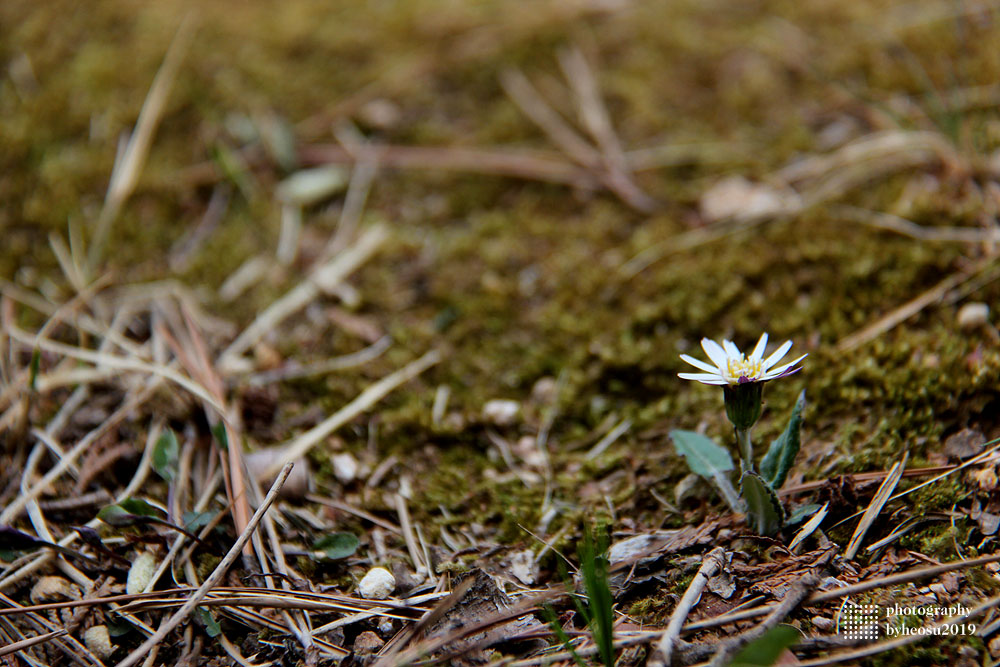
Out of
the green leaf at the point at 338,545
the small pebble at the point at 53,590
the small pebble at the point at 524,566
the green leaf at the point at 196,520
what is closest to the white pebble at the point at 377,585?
the green leaf at the point at 338,545

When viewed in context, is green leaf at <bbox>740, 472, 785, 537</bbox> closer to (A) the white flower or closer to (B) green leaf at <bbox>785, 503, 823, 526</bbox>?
(B) green leaf at <bbox>785, 503, 823, 526</bbox>

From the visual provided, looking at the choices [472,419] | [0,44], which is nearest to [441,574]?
[472,419]

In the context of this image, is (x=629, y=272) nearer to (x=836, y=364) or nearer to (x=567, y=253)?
(x=567, y=253)

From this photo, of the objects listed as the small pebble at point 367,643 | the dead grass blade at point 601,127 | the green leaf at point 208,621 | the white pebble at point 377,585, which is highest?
the dead grass blade at point 601,127

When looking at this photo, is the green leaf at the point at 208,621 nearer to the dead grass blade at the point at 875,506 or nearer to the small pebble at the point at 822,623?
the small pebble at the point at 822,623

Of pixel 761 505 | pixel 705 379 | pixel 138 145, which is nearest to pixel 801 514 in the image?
pixel 761 505
